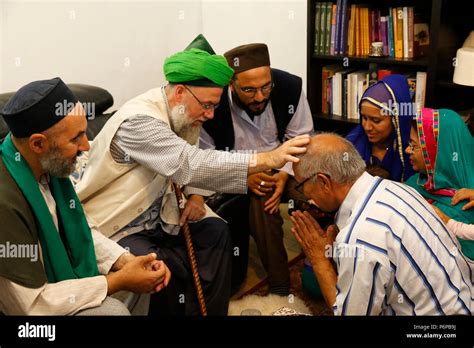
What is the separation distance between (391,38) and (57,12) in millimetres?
1979

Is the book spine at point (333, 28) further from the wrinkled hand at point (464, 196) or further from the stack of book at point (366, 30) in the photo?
the wrinkled hand at point (464, 196)

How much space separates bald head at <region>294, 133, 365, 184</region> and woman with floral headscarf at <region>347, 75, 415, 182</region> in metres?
1.07

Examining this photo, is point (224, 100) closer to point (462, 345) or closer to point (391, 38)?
point (391, 38)

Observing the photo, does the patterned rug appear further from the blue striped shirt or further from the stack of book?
the stack of book

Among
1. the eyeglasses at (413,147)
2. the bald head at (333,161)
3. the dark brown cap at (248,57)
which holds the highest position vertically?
the dark brown cap at (248,57)

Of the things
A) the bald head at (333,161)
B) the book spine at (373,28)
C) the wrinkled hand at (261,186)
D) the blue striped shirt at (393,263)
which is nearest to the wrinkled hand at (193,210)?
the wrinkled hand at (261,186)

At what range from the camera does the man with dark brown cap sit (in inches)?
115

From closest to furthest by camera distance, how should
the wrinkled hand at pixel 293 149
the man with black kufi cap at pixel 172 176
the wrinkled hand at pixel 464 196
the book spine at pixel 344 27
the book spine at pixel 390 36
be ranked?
the wrinkled hand at pixel 293 149
the man with black kufi cap at pixel 172 176
the wrinkled hand at pixel 464 196
the book spine at pixel 390 36
the book spine at pixel 344 27

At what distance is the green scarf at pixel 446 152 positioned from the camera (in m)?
2.51

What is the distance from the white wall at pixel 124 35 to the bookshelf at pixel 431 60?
390mm

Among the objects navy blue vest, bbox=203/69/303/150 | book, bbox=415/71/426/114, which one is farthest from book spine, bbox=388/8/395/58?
navy blue vest, bbox=203/69/303/150

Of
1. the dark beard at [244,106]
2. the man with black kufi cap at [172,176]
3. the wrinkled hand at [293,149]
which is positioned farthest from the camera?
the dark beard at [244,106]

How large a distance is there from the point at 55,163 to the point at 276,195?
137 centimetres

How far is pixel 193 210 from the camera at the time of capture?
2492 millimetres
